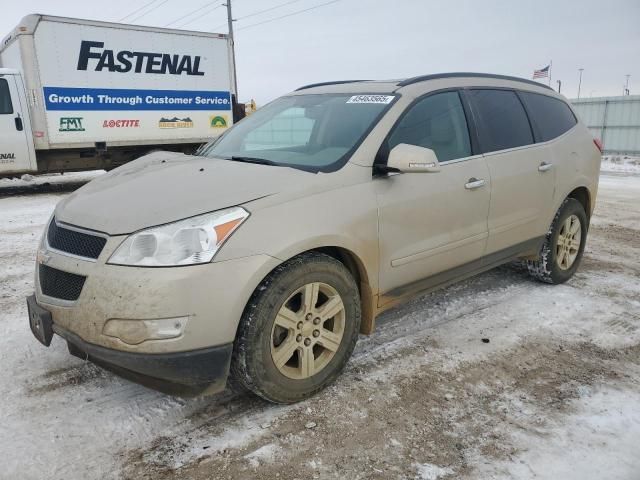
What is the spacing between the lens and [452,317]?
13.1 ft

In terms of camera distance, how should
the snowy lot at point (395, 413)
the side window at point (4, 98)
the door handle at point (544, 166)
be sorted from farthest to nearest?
1. the side window at point (4, 98)
2. the door handle at point (544, 166)
3. the snowy lot at point (395, 413)

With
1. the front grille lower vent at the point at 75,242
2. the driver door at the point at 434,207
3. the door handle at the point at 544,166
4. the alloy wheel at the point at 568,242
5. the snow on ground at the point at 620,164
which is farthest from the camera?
the snow on ground at the point at 620,164

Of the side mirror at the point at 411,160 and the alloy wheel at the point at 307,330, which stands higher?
the side mirror at the point at 411,160

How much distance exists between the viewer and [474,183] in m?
3.57

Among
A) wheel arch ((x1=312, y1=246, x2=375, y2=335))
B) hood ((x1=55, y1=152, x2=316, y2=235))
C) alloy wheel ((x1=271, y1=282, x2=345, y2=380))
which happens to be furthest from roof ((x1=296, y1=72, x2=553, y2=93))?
alloy wheel ((x1=271, y1=282, x2=345, y2=380))

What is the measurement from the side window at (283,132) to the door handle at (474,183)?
3.70 feet

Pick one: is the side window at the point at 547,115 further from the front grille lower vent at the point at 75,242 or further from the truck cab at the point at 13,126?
the truck cab at the point at 13,126

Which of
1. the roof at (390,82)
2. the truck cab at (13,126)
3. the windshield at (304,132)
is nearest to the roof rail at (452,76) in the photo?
the roof at (390,82)

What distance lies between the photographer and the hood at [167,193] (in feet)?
8.08

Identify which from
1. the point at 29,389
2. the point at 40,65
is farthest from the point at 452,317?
the point at 40,65

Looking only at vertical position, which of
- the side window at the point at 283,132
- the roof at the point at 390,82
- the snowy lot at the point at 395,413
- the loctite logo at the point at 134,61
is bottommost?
the snowy lot at the point at 395,413

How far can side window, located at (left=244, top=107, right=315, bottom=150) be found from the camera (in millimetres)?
3533

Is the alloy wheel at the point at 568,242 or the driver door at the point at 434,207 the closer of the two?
the driver door at the point at 434,207

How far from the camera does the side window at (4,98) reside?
9.68 metres
